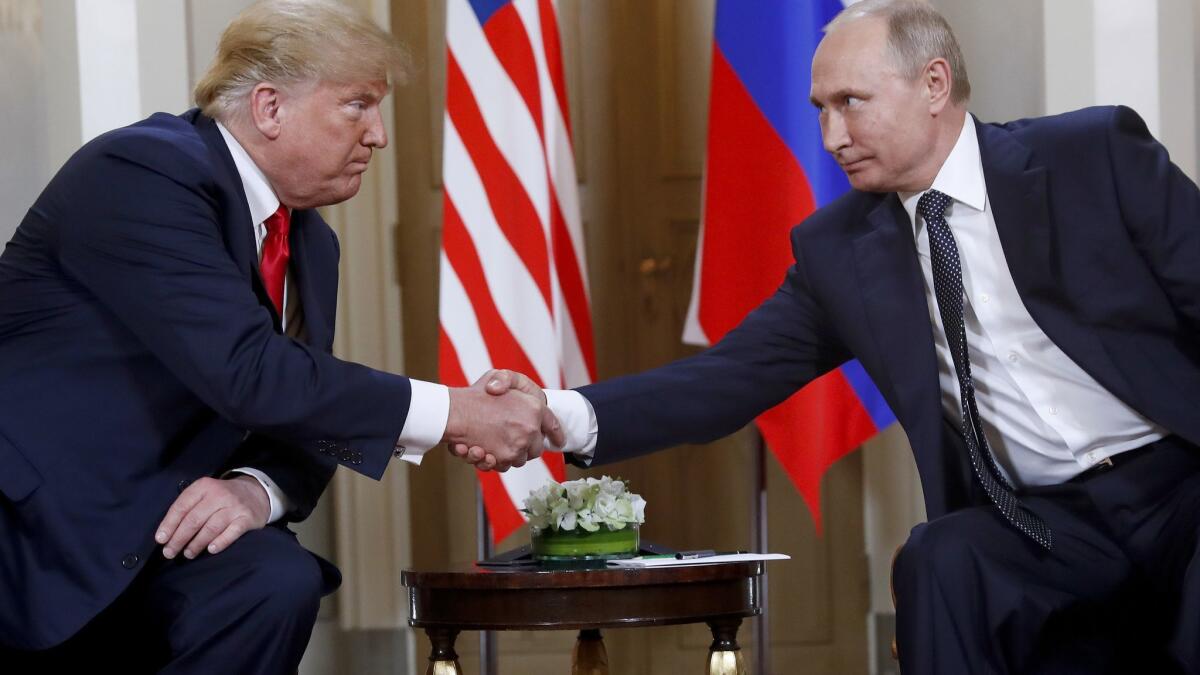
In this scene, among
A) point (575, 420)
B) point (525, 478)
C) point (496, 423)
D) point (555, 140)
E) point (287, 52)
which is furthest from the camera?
point (555, 140)

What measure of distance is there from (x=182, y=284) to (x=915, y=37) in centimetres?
127

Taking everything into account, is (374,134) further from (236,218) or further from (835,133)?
(835,133)

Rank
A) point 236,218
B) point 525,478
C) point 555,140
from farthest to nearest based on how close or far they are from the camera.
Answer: point 555,140, point 525,478, point 236,218

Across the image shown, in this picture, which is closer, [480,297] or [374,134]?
[374,134]

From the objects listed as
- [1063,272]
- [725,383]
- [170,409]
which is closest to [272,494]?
[170,409]

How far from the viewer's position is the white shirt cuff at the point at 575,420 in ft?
8.56

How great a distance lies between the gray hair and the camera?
2461mm

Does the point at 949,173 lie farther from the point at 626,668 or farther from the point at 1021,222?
the point at 626,668

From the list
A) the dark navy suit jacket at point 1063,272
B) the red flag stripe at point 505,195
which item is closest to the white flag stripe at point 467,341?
the red flag stripe at point 505,195

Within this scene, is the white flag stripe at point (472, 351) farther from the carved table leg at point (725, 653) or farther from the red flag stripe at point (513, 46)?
the carved table leg at point (725, 653)

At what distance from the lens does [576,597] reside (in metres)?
2.27

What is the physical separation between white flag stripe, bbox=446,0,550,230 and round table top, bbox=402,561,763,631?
1.39 m

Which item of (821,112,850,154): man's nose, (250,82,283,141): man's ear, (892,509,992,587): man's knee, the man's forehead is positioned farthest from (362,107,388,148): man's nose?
(892,509,992,587): man's knee

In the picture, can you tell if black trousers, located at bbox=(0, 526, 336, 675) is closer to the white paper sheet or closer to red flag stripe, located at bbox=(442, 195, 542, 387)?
the white paper sheet
